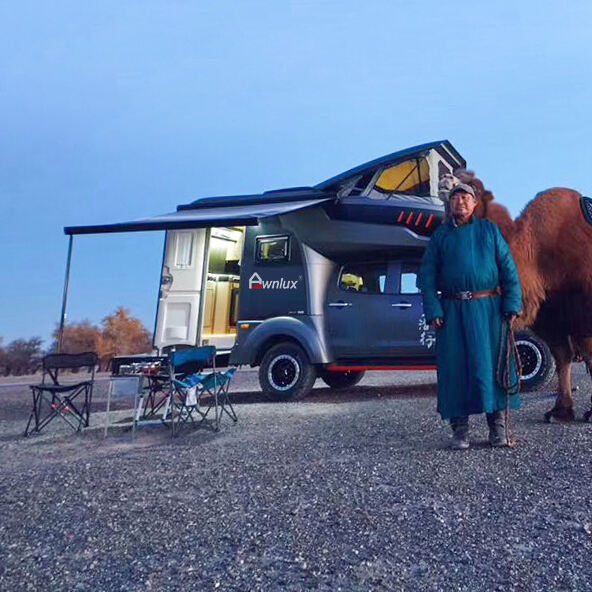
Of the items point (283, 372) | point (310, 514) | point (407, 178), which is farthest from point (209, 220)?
point (310, 514)

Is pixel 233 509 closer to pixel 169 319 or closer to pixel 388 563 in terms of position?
pixel 388 563

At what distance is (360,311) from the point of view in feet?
28.2

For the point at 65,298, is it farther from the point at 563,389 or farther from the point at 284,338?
the point at 563,389

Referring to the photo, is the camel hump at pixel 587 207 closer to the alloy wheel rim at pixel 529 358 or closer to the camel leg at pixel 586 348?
the camel leg at pixel 586 348

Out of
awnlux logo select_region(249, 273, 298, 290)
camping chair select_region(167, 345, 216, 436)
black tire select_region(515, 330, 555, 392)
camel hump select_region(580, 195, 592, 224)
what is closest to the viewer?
camel hump select_region(580, 195, 592, 224)

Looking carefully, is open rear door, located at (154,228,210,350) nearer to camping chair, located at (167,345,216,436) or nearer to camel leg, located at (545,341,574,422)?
camping chair, located at (167,345,216,436)

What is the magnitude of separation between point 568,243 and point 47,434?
572cm

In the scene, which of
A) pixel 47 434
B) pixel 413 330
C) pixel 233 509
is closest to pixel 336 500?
pixel 233 509

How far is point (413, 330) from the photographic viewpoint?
8.31m

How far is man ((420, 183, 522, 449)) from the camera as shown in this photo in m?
4.22

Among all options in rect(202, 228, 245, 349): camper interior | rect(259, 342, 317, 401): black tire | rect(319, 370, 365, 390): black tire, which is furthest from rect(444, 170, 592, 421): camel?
rect(202, 228, 245, 349): camper interior

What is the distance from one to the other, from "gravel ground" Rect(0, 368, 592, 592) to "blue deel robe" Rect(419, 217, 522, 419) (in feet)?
1.36

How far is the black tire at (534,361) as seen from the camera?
25.5 feet

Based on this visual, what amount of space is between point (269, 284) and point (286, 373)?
139 cm
